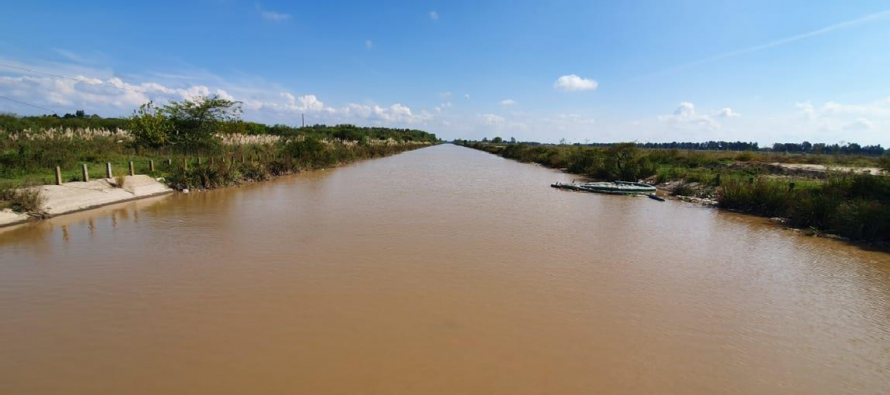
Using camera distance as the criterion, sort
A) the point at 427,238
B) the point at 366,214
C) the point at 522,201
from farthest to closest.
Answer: the point at 522,201 < the point at 366,214 < the point at 427,238

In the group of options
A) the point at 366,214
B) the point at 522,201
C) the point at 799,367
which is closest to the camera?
the point at 799,367

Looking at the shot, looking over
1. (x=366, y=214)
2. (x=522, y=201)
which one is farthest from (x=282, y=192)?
(x=522, y=201)

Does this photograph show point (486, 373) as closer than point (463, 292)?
Yes

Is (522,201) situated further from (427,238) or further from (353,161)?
(353,161)

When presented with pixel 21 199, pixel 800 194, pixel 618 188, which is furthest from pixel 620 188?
pixel 21 199

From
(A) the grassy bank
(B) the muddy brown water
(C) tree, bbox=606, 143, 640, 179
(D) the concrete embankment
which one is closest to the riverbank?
(D) the concrete embankment
